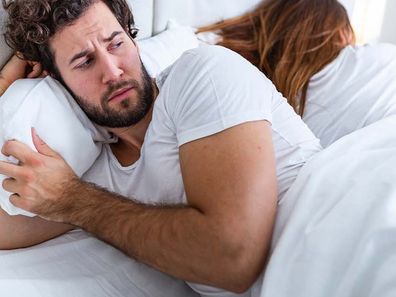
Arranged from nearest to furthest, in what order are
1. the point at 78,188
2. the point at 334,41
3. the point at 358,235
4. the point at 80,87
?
the point at 358,235, the point at 78,188, the point at 80,87, the point at 334,41

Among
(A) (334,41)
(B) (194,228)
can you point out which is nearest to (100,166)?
(B) (194,228)

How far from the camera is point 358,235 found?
771mm

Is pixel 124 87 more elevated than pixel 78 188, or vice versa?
pixel 124 87

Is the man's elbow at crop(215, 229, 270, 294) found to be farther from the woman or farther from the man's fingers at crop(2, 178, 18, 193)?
the woman

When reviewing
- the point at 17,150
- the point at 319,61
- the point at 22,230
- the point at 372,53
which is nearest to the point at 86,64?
the point at 17,150

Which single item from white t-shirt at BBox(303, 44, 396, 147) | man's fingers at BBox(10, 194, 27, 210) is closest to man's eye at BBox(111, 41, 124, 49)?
man's fingers at BBox(10, 194, 27, 210)

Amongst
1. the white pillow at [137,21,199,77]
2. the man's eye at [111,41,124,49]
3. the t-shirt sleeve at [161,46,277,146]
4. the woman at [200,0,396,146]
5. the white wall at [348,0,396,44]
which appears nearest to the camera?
the t-shirt sleeve at [161,46,277,146]

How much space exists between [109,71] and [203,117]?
0.89 feet

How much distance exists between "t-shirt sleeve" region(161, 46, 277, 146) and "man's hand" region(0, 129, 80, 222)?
0.24m

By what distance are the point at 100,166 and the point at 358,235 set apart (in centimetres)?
60

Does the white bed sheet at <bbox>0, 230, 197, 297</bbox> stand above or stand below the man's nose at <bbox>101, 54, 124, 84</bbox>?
below

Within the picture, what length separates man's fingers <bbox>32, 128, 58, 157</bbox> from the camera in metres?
1.00

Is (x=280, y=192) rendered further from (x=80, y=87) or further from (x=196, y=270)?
(x=80, y=87)

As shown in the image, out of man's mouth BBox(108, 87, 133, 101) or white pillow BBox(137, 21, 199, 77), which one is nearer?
man's mouth BBox(108, 87, 133, 101)
